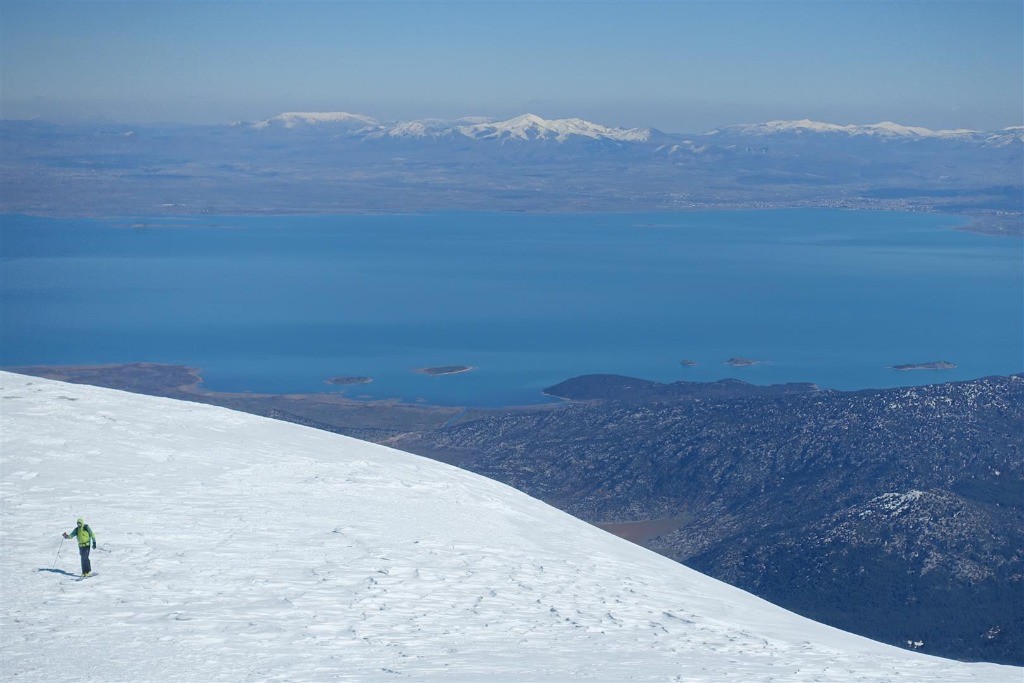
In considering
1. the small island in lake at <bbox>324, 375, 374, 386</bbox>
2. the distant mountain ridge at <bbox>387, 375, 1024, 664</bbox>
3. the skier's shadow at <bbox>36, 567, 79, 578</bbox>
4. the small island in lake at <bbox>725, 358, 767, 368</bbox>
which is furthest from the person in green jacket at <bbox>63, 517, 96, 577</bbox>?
→ the small island in lake at <bbox>725, 358, 767, 368</bbox>

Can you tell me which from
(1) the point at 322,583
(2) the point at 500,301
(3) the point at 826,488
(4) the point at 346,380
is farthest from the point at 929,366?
(1) the point at 322,583

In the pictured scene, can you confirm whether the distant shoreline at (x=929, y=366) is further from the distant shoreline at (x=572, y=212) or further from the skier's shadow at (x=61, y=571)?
the distant shoreline at (x=572, y=212)

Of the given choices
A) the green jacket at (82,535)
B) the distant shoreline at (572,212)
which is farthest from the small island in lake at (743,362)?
the distant shoreline at (572,212)

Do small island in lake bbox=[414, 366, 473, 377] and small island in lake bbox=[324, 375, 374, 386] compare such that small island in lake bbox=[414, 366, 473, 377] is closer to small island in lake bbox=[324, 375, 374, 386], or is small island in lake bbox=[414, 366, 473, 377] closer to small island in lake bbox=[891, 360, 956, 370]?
small island in lake bbox=[324, 375, 374, 386]

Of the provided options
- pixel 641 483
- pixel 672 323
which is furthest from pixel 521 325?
→ pixel 641 483

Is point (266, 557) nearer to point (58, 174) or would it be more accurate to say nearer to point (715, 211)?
point (715, 211)

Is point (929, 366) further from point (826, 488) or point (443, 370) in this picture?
point (826, 488)
